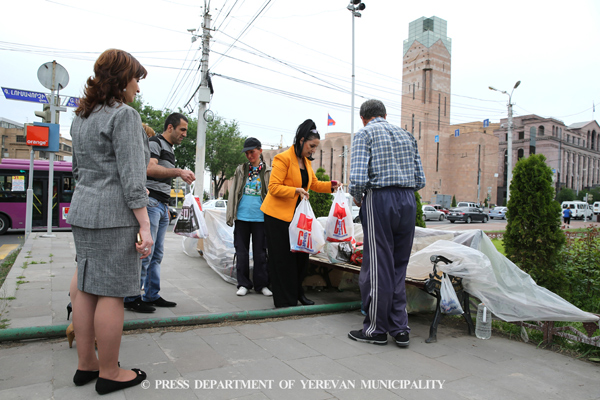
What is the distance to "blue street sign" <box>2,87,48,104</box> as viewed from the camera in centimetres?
900

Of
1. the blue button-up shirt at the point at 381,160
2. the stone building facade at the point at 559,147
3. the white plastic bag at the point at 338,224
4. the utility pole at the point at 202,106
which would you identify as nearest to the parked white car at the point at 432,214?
the utility pole at the point at 202,106

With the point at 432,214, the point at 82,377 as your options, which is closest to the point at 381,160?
the point at 82,377

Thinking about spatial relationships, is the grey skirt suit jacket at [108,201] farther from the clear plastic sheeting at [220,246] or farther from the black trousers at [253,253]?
the clear plastic sheeting at [220,246]

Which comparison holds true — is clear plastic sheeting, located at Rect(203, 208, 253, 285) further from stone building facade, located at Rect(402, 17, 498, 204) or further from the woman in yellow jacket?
stone building facade, located at Rect(402, 17, 498, 204)

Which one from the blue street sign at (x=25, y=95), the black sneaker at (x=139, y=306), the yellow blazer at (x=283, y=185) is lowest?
the black sneaker at (x=139, y=306)

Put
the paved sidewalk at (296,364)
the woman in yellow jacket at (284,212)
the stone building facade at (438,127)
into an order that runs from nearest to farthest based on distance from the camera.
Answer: the paved sidewalk at (296,364)
the woman in yellow jacket at (284,212)
the stone building facade at (438,127)

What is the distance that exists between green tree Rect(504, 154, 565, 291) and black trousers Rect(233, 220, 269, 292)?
286 centimetres

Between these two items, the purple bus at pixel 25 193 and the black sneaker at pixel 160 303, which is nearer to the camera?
the black sneaker at pixel 160 303

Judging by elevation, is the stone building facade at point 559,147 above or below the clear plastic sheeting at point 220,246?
above

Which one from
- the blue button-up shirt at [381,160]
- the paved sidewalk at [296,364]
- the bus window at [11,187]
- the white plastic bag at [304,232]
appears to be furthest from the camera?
the bus window at [11,187]

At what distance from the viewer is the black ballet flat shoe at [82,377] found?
6.88 feet

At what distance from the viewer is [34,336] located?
107 inches

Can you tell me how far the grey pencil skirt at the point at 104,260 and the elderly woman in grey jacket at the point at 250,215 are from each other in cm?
257

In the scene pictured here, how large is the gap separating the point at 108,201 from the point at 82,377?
983 millimetres
